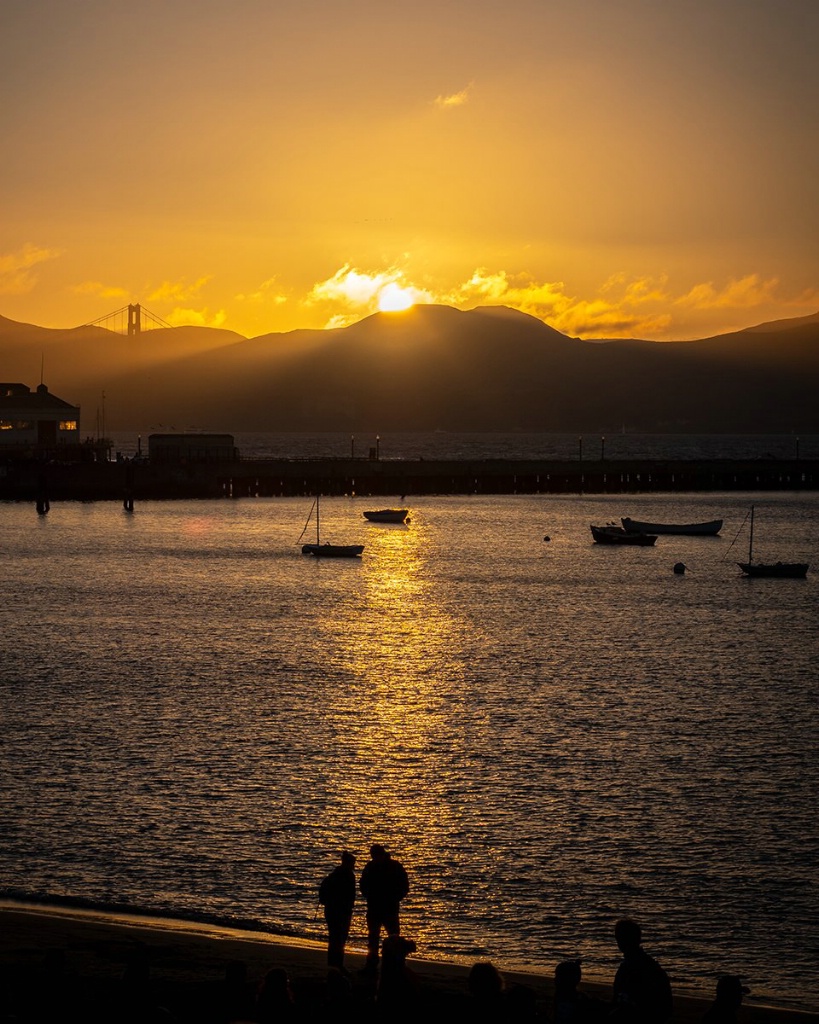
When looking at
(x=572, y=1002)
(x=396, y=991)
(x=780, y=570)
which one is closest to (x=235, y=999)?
(x=396, y=991)

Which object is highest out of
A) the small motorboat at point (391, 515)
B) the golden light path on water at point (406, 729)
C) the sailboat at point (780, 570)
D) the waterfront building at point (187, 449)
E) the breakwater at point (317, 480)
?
the waterfront building at point (187, 449)

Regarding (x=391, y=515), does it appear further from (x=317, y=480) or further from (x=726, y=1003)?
(x=726, y=1003)

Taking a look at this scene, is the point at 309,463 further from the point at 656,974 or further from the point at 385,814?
the point at 656,974

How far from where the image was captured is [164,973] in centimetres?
1841

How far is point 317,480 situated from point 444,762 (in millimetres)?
126469

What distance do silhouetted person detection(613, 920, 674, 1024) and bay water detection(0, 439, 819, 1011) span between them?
21.7 feet

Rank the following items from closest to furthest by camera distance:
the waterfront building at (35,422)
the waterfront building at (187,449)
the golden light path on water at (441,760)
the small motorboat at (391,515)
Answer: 1. the golden light path on water at (441,760)
2. the small motorboat at (391,515)
3. the waterfront building at (35,422)
4. the waterfront building at (187,449)

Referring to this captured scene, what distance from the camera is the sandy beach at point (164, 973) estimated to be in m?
14.3

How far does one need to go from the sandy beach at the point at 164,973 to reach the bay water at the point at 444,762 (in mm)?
1499

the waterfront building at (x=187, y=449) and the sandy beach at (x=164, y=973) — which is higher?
the waterfront building at (x=187, y=449)

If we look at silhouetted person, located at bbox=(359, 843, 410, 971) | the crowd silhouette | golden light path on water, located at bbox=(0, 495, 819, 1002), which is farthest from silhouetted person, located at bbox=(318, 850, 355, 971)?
golden light path on water, located at bbox=(0, 495, 819, 1002)

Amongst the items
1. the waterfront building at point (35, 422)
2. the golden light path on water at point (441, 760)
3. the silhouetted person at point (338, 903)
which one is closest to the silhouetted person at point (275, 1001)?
the silhouetted person at point (338, 903)

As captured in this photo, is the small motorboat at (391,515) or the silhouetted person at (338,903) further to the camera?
the small motorboat at (391,515)

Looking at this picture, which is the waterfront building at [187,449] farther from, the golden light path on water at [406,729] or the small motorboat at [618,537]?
the golden light path on water at [406,729]
